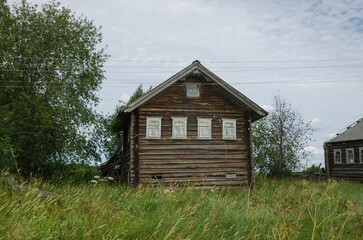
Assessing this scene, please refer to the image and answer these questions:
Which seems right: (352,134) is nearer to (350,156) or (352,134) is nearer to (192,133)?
(350,156)

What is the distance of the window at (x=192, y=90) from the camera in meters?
18.9

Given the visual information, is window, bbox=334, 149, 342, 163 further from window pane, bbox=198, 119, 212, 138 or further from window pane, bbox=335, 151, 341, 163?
window pane, bbox=198, 119, 212, 138

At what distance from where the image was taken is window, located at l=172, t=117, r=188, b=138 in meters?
18.2

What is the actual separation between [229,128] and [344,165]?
14.9m

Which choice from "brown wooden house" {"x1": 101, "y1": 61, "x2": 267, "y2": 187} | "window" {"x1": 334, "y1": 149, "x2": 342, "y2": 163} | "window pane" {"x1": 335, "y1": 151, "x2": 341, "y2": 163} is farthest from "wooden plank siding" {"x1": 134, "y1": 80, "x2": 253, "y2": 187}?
"window pane" {"x1": 335, "y1": 151, "x2": 341, "y2": 163}

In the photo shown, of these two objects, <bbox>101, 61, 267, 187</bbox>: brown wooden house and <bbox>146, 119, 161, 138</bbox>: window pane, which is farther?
<bbox>146, 119, 161, 138</bbox>: window pane

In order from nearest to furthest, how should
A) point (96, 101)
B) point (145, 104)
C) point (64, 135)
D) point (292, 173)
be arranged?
point (145, 104), point (64, 135), point (96, 101), point (292, 173)

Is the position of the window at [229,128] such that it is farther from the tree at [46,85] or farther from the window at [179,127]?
the tree at [46,85]

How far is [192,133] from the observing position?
18.4 m

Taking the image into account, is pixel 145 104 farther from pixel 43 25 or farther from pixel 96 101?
pixel 43 25

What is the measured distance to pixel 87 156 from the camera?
21734 mm

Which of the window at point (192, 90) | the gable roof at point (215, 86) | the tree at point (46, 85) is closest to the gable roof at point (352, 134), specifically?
the gable roof at point (215, 86)

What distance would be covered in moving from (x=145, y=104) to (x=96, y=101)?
5673mm

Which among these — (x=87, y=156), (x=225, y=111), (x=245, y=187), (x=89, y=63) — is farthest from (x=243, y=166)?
(x=89, y=63)
